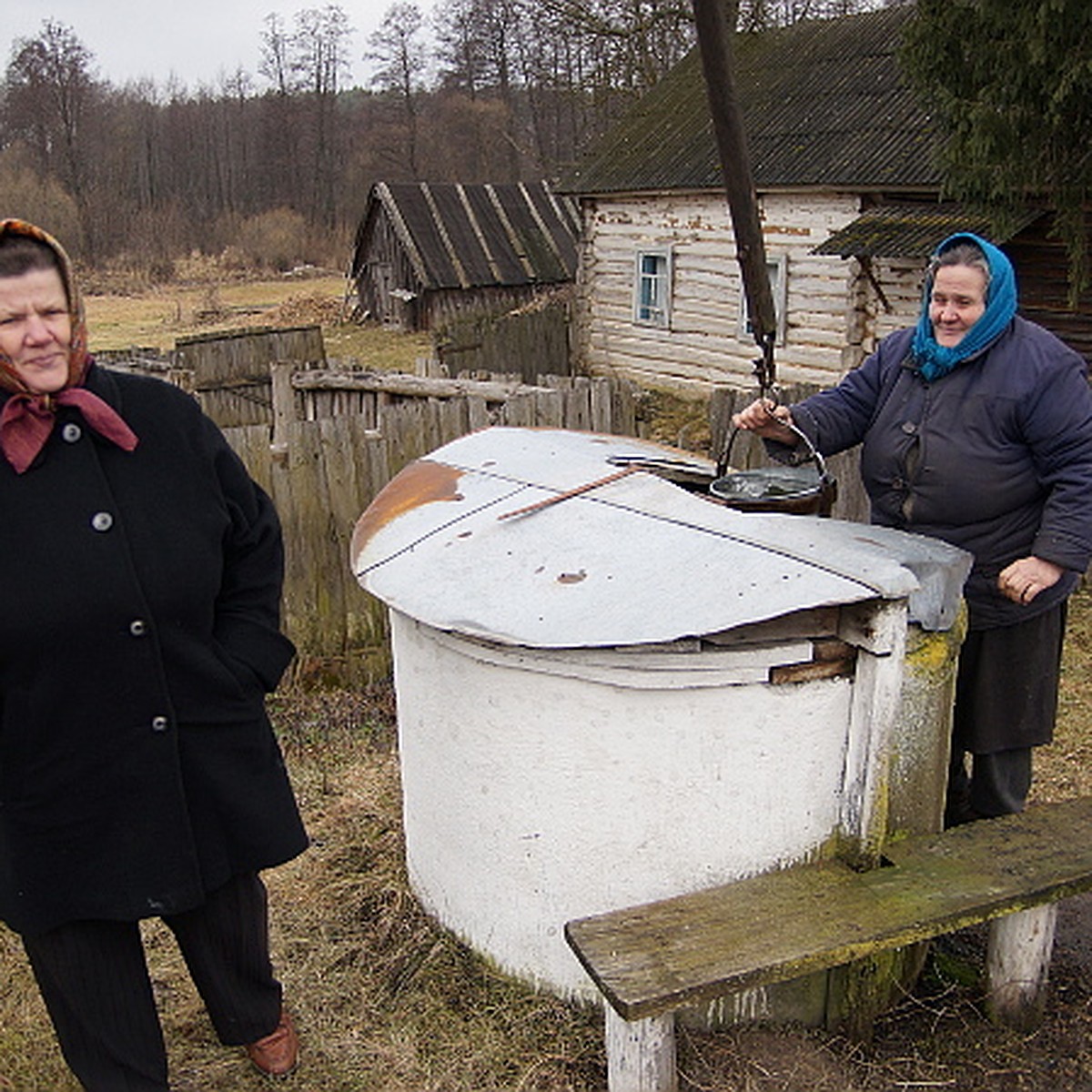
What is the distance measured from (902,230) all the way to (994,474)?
9516 mm

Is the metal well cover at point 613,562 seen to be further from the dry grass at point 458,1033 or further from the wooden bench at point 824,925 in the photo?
the dry grass at point 458,1033

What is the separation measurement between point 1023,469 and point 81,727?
232 centimetres

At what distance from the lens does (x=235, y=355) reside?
1410 cm

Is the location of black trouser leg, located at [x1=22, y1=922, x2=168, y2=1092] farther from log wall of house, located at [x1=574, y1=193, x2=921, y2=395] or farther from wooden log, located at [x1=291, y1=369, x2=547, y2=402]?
log wall of house, located at [x1=574, y1=193, x2=921, y2=395]

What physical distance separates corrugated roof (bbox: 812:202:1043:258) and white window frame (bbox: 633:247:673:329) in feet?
13.0

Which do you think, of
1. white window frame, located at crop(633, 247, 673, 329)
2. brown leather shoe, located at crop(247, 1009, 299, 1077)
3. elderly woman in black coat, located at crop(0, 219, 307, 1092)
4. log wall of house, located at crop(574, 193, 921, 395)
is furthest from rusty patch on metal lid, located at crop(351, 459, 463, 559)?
white window frame, located at crop(633, 247, 673, 329)

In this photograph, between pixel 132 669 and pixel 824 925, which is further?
pixel 824 925

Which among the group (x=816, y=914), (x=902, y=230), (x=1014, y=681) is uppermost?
(x=902, y=230)

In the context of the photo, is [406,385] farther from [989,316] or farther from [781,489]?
[989,316]

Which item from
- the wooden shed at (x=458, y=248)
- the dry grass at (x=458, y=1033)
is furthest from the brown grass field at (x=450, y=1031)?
the wooden shed at (x=458, y=248)

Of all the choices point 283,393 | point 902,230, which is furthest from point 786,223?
point 283,393

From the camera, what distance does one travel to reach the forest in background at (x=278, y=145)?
41000mm

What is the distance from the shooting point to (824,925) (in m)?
2.39

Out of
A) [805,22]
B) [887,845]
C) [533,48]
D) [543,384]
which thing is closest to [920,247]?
[543,384]
